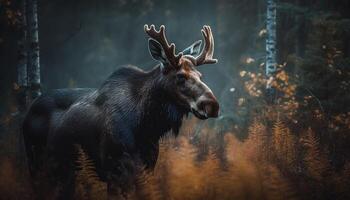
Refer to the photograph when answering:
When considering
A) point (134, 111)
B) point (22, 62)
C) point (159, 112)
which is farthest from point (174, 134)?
point (22, 62)

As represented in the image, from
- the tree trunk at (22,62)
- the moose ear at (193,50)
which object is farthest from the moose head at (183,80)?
the tree trunk at (22,62)

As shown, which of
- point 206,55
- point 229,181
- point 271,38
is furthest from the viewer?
point 271,38

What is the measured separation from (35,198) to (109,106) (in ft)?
5.27

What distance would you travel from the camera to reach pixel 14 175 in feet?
25.0

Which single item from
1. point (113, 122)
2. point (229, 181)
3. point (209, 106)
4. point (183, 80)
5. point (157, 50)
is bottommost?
point (229, 181)

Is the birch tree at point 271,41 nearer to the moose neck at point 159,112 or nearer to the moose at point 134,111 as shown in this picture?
the moose at point 134,111

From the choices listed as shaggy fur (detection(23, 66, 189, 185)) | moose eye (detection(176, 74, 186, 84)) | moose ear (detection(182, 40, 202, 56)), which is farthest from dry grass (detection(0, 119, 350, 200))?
moose ear (detection(182, 40, 202, 56))

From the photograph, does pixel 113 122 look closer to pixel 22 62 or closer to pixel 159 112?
pixel 159 112

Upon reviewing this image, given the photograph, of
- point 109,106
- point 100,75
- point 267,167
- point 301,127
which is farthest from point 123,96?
point 100,75

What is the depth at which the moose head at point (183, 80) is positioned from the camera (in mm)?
6452

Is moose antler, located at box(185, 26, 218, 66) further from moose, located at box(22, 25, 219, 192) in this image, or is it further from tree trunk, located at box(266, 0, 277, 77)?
tree trunk, located at box(266, 0, 277, 77)

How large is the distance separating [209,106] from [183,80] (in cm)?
68

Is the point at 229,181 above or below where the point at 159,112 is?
below

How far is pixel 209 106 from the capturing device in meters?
6.36
